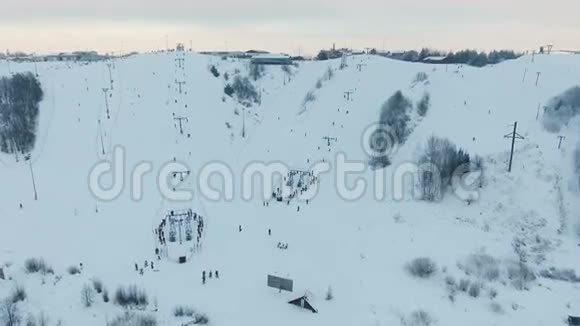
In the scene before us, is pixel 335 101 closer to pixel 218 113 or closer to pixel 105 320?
pixel 218 113

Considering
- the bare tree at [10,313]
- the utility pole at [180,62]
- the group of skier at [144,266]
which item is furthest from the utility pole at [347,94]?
the bare tree at [10,313]

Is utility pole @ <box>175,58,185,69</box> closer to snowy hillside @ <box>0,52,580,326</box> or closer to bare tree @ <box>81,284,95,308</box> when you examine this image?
snowy hillside @ <box>0,52,580,326</box>

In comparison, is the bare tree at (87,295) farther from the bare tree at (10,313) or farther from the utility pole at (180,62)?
the utility pole at (180,62)

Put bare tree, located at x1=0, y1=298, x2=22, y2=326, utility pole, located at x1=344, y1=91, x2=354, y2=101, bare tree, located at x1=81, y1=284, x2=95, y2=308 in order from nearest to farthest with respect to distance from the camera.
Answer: bare tree, located at x1=0, y1=298, x2=22, y2=326 < bare tree, located at x1=81, y1=284, x2=95, y2=308 < utility pole, located at x1=344, y1=91, x2=354, y2=101

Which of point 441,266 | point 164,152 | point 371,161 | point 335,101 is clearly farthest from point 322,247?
point 335,101

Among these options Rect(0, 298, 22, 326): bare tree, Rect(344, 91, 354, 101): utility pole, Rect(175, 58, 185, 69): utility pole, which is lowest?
Rect(0, 298, 22, 326): bare tree

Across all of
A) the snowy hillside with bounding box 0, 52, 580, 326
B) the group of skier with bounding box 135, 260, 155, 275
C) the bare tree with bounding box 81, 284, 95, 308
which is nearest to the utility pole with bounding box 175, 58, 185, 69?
the snowy hillside with bounding box 0, 52, 580, 326

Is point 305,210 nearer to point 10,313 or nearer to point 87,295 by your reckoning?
point 87,295

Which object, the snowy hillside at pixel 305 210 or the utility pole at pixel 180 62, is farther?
the utility pole at pixel 180 62

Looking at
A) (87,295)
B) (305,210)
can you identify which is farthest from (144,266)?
(305,210)
